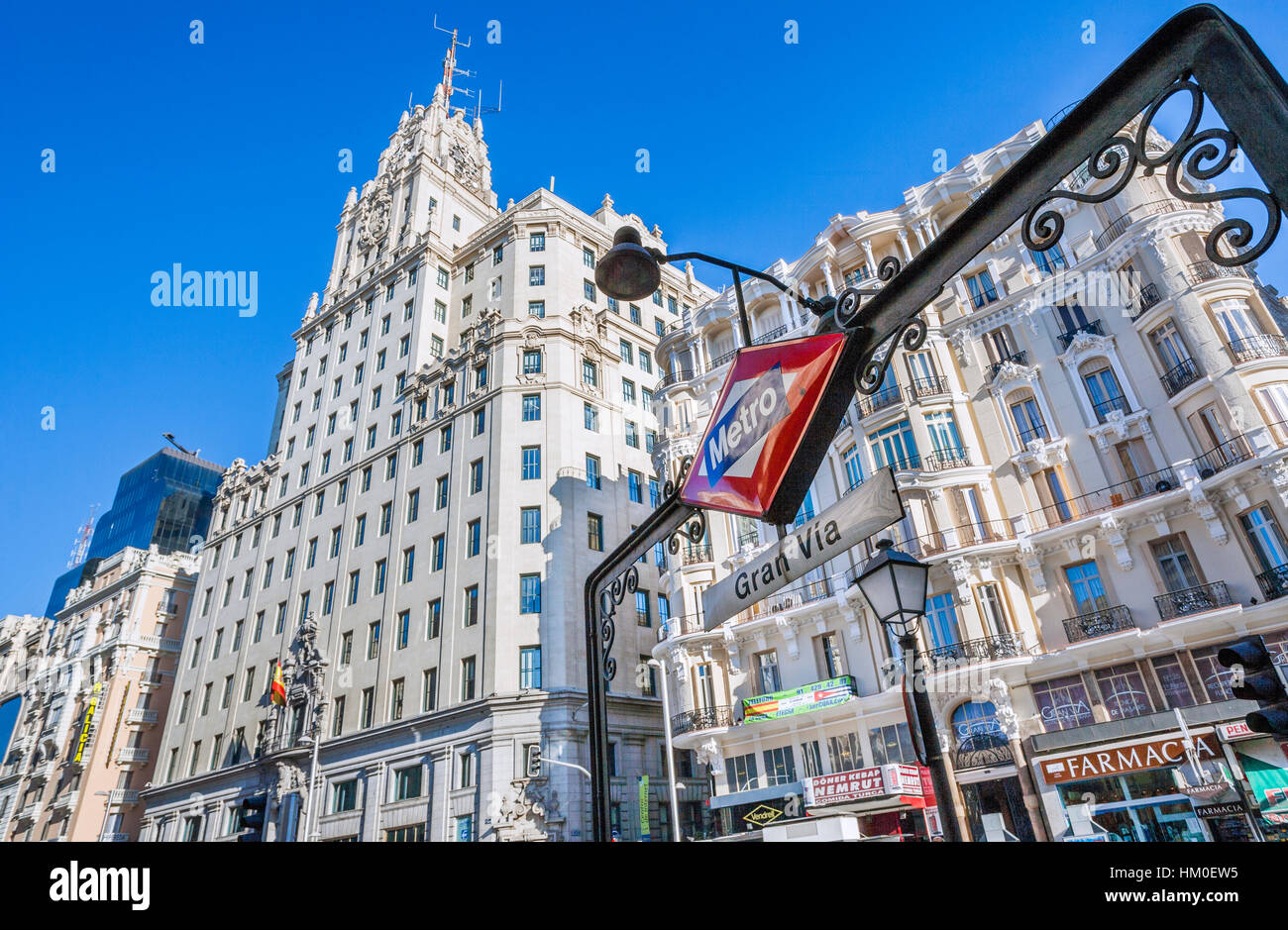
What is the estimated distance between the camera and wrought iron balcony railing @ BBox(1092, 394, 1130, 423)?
26594 mm

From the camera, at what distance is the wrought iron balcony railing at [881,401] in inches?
1209

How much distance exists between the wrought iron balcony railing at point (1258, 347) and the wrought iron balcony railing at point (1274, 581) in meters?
6.74

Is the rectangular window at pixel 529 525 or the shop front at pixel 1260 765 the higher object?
the rectangular window at pixel 529 525

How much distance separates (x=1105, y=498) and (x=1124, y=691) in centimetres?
653

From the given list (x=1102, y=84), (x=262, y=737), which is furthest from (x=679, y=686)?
(x=1102, y=84)

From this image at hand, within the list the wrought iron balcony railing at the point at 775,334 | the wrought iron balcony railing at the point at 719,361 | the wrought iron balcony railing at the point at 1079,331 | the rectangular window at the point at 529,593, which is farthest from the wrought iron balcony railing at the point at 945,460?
the rectangular window at the point at 529,593

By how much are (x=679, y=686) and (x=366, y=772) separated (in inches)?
721

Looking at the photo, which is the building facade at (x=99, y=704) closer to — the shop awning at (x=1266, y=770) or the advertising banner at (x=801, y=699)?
the advertising banner at (x=801, y=699)

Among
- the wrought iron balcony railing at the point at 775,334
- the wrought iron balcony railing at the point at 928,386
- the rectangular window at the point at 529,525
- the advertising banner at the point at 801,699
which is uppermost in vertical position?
the wrought iron balcony railing at the point at 775,334

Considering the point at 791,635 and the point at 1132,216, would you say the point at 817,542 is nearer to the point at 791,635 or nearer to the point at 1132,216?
the point at 791,635

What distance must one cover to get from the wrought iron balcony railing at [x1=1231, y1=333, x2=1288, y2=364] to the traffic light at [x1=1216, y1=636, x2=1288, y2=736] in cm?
2269

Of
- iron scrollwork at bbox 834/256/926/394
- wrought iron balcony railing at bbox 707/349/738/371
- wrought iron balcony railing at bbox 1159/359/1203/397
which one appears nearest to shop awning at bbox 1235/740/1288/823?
wrought iron balcony railing at bbox 1159/359/1203/397

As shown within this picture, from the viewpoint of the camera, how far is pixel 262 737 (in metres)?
45.4

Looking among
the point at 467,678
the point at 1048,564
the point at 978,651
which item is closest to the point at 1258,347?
the point at 1048,564
